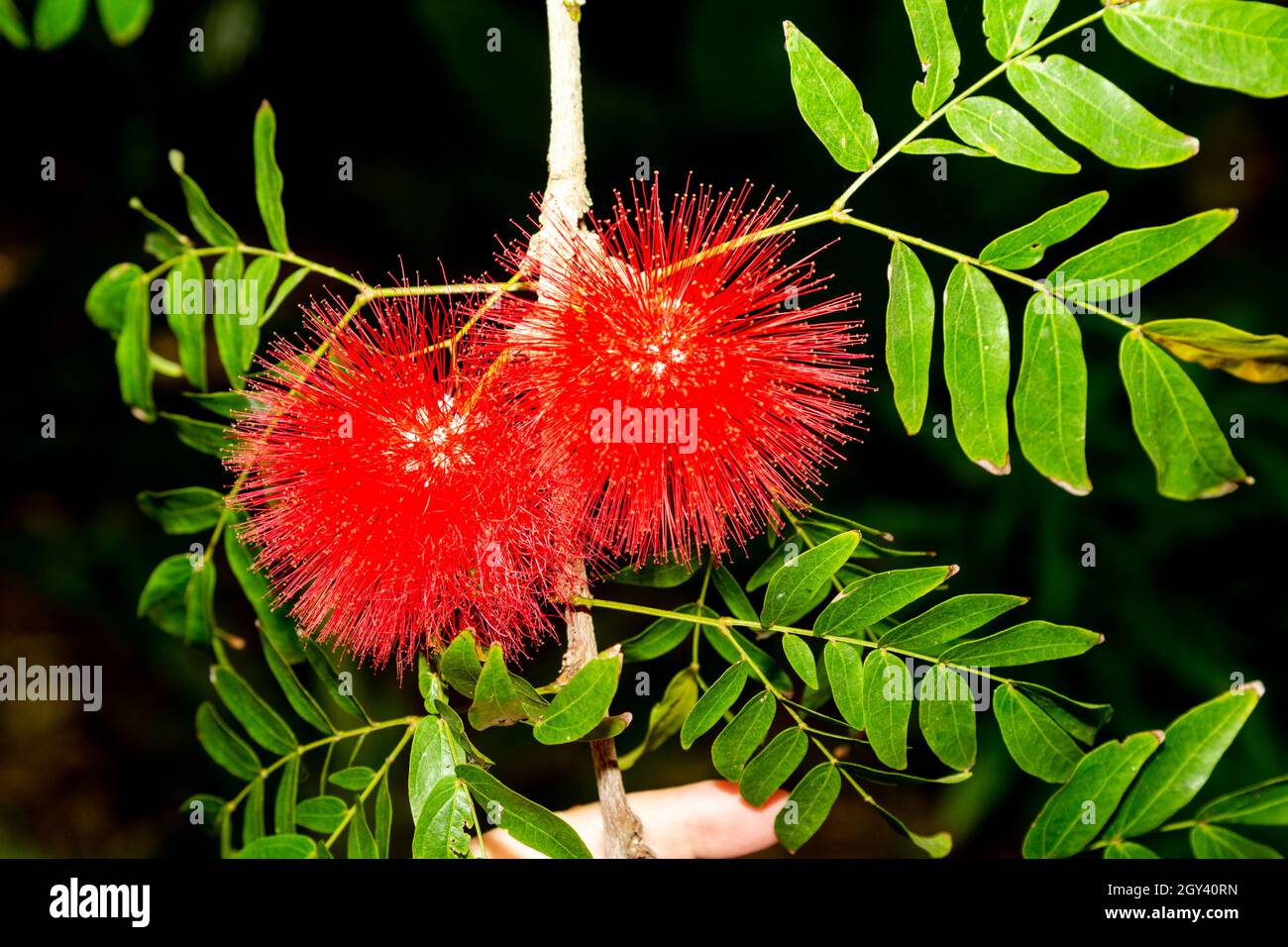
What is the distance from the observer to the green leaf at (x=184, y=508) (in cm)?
104

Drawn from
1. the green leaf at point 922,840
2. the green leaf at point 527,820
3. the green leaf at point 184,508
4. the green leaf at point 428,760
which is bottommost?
the green leaf at point 922,840

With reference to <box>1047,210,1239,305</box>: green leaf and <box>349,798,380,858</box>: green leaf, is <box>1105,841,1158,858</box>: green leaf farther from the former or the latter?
<box>349,798,380,858</box>: green leaf

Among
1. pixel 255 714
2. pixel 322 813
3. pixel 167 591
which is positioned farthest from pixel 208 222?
pixel 322 813

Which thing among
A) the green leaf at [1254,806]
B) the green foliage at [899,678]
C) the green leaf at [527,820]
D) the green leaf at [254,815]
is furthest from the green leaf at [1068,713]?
the green leaf at [254,815]

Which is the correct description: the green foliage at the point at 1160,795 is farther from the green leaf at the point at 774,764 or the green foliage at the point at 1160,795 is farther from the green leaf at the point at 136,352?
the green leaf at the point at 136,352

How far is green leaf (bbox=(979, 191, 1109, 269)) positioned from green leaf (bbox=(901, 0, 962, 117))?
131 millimetres

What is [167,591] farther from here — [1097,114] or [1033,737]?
[1097,114]

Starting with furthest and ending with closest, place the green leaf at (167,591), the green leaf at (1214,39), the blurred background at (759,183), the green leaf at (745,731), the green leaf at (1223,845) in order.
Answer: the blurred background at (759,183)
the green leaf at (167,591)
the green leaf at (745,731)
the green leaf at (1223,845)
the green leaf at (1214,39)

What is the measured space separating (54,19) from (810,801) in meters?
0.96

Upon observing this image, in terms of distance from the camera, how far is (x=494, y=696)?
0.72 meters

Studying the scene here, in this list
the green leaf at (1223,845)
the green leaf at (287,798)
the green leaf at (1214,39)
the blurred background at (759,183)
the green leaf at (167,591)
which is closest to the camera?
the green leaf at (1214,39)

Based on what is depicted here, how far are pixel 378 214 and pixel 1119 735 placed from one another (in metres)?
1.55

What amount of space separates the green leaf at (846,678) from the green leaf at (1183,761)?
0.24 meters
